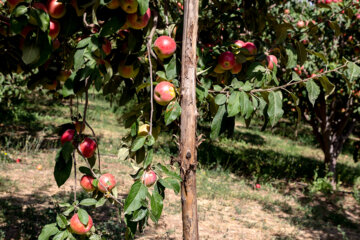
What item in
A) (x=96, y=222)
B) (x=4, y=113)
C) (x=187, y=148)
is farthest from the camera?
(x=4, y=113)

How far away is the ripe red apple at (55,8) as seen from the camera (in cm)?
89

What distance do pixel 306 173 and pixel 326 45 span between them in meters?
2.63

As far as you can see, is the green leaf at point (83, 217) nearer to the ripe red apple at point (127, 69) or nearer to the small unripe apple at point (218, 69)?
the ripe red apple at point (127, 69)

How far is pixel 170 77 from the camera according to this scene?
45.7 inches

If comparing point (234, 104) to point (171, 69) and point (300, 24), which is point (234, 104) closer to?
point (171, 69)

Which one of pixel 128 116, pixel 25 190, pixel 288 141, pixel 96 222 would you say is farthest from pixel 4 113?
pixel 288 141

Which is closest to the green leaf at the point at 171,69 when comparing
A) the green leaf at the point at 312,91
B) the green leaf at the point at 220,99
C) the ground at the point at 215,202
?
the green leaf at the point at 220,99

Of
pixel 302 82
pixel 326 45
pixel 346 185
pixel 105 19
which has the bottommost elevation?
pixel 346 185

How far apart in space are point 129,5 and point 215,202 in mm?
3880

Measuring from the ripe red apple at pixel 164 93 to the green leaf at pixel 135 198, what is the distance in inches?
12.3

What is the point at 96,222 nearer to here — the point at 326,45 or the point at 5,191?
the point at 5,191

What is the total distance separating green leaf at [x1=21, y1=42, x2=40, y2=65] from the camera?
79cm

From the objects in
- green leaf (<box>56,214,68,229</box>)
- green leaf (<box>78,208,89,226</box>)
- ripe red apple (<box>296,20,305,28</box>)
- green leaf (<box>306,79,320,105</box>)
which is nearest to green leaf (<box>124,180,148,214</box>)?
green leaf (<box>78,208,89,226</box>)

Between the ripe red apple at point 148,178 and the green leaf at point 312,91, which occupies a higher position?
the green leaf at point 312,91
